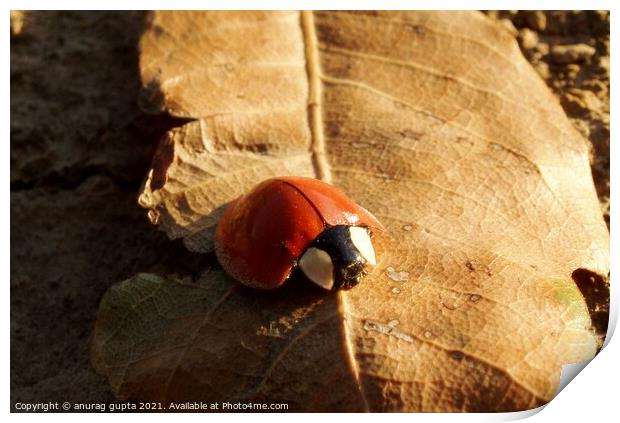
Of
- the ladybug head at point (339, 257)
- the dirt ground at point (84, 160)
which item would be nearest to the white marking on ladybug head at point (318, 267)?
the ladybug head at point (339, 257)

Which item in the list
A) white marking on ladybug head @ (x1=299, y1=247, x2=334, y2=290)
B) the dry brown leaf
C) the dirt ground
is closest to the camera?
the dry brown leaf

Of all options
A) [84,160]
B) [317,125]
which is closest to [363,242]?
[317,125]

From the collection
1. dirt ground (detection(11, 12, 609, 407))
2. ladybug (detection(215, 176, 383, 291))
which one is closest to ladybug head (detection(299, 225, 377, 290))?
ladybug (detection(215, 176, 383, 291))

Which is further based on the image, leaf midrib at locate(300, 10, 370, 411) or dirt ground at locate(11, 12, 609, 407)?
dirt ground at locate(11, 12, 609, 407)

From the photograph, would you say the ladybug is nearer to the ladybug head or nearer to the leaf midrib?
the ladybug head

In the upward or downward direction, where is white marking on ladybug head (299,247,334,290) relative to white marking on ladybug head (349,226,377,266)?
downward

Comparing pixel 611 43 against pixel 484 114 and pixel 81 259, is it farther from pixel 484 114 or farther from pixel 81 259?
pixel 81 259

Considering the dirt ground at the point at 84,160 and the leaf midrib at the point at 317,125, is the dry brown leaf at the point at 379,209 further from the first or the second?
the dirt ground at the point at 84,160

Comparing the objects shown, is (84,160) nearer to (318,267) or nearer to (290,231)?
(290,231)
